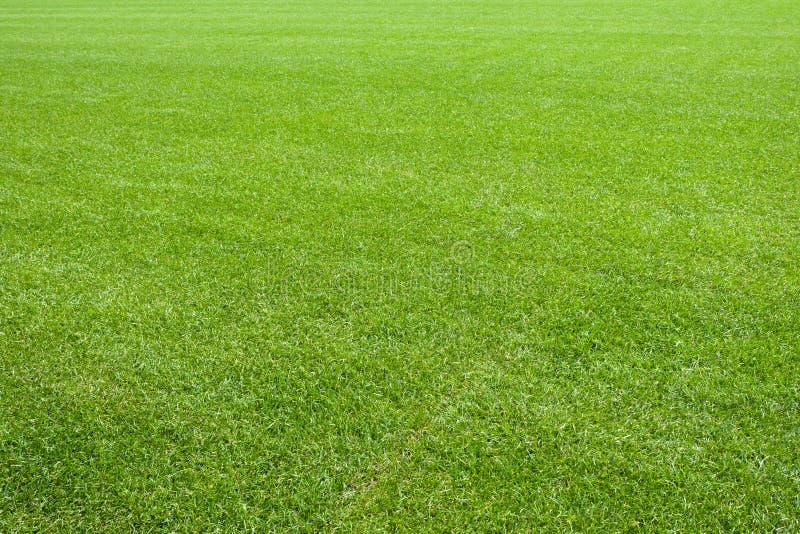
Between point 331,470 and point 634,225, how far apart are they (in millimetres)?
1865

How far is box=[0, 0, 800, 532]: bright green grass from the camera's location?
4.85 feet

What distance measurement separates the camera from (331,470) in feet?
5.02

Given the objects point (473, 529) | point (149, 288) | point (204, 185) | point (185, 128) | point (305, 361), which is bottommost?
point (473, 529)

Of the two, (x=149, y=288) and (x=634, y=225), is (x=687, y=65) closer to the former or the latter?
(x=634, y=225)

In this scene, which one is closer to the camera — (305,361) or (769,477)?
(769,477)

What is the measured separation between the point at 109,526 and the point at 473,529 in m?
0.90

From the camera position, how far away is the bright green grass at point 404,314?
148 centimetres

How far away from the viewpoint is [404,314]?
2.11 m

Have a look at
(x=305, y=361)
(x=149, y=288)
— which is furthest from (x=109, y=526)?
(x=149, y=288)

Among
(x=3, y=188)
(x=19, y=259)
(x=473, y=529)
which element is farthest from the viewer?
(x=3, y=188)

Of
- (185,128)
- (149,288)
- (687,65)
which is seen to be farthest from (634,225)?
(687,65)

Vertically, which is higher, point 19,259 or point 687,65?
point 687,65

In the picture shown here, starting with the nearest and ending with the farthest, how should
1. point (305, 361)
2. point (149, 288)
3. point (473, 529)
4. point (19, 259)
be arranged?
point (473, 529), point (305, 361), point (149, 288), point (19, 259)

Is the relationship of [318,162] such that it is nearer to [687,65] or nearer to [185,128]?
[185,128]
